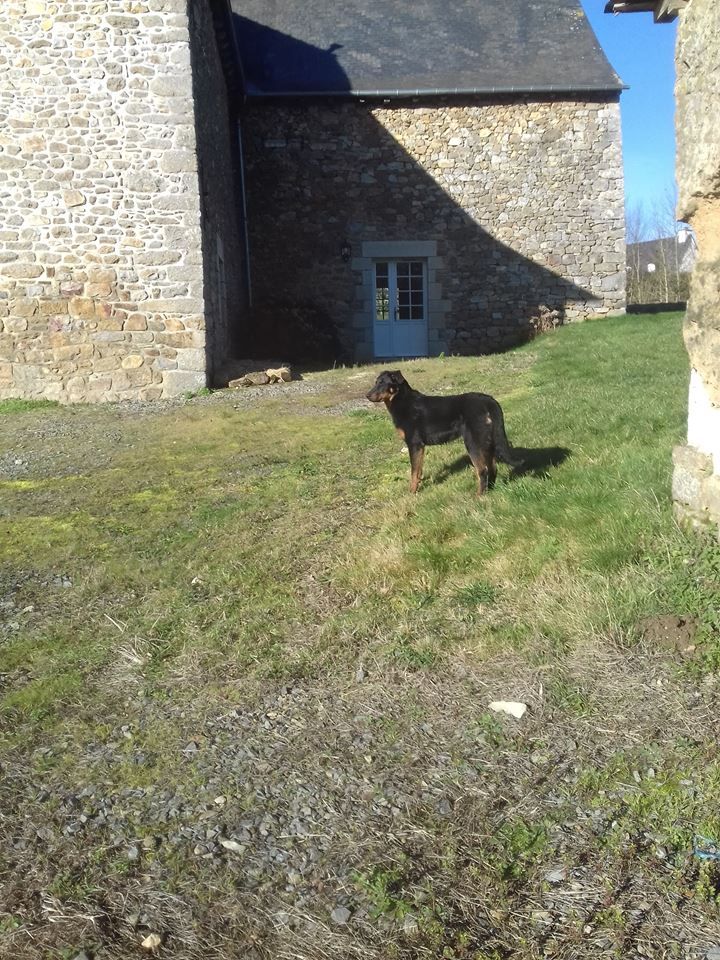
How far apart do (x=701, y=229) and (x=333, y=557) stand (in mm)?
2390

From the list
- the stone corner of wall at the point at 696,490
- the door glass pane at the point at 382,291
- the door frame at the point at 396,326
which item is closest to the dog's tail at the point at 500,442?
the stone corner of wall at the point at 696,490

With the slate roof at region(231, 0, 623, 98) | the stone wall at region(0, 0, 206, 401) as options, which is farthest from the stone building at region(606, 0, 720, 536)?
the slate roof at region(231, 0, 623, 98)

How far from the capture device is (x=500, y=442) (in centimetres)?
479

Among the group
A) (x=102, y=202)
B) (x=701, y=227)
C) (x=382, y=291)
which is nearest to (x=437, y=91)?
(x=382, y=291)

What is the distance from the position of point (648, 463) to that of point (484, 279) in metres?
12.3

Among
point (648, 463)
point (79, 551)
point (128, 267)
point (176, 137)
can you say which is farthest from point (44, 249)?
point (648, 463)

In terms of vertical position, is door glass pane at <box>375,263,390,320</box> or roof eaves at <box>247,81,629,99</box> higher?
roof eaves at <box>247,81,629,99</box>

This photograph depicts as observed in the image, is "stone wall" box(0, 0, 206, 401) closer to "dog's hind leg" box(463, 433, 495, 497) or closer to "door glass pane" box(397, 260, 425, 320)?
"dog's hind leg" box(463, 433, 495, 497)

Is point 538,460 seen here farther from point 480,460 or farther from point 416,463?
point 416,463

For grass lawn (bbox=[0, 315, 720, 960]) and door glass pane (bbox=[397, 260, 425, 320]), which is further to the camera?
door glass pane (bbox=[397, 260, 425, 320])

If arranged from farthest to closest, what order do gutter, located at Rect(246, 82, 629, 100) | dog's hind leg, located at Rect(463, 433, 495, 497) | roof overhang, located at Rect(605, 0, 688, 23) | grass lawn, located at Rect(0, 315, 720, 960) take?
1. gutter, located at Rect(246, 82, 629, 100)
2. dog's hind leg, located at Rect(463, 433, 495, 497)
3. roof overhang, located at Rect(605, 0, 688, 23)
4. grass lawn, located at Rect(0, 315, 720, 960)

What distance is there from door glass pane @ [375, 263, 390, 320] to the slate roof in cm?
332

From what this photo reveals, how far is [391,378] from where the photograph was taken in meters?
5.01

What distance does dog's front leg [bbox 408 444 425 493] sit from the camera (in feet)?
16.5
